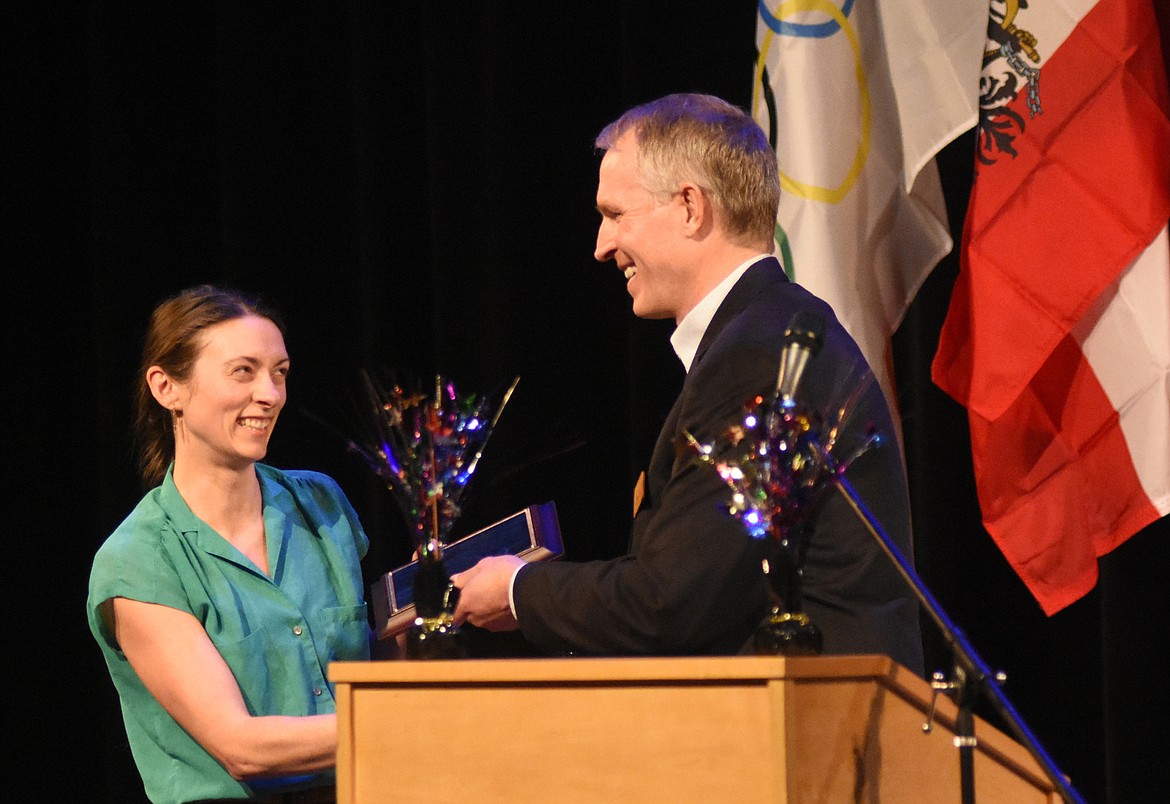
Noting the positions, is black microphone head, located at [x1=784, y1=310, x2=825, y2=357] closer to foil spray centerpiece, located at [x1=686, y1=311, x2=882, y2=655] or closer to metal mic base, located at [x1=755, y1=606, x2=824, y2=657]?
foil spray centerpiece, located at [x1=686, y1=311, x2=882, y2=655]

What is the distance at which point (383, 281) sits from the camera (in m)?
3.57

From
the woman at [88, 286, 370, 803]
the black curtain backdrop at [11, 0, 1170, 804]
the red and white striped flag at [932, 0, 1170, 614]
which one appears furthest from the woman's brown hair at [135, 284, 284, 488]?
the red and white striped flag at [932, 0, 1170, 614]

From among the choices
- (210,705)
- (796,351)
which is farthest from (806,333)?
(210,705)

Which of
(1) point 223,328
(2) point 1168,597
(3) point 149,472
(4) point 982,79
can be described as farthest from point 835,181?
(3) point 149,472

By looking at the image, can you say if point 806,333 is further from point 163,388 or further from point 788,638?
point 163,388

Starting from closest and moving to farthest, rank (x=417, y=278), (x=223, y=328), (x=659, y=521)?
1. (x=659, y=521)
2. (x=223, y=328)
3. (x=417, y=278)

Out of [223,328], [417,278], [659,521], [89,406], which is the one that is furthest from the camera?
[89,406]

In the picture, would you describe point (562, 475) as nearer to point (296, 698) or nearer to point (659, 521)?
point (296, 698)

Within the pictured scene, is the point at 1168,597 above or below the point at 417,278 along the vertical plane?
below

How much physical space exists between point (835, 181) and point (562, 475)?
36.7 inches

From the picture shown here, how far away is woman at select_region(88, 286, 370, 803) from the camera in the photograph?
2.22m

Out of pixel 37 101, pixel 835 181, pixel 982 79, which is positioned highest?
pixel 37 101

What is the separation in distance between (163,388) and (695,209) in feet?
3.42

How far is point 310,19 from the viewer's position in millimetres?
3758
